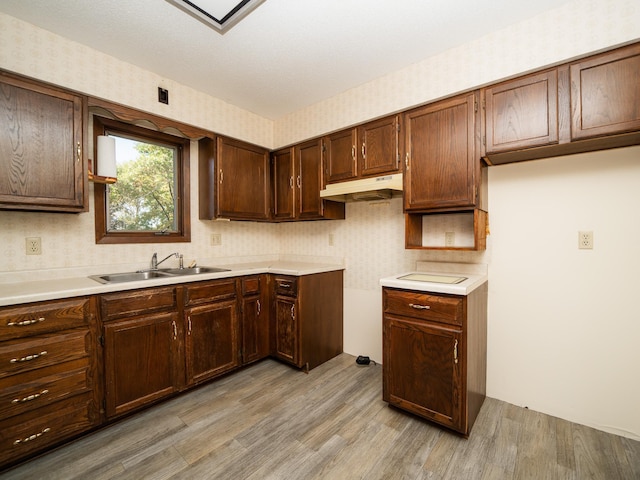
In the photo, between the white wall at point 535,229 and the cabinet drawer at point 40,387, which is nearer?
the cabinet drawer at point 40,387

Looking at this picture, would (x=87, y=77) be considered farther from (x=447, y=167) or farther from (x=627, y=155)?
(x=627, y=155)

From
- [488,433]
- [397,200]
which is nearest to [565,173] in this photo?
[397,200]

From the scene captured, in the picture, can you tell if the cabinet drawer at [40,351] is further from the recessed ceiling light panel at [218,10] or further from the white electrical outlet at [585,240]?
the white electrical outlet at [585,240]

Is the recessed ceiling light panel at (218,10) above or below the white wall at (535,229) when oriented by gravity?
above

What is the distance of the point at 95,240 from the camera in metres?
2.20

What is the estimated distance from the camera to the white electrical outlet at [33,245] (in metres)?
1.91

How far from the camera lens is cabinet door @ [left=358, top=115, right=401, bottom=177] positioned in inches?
89.7

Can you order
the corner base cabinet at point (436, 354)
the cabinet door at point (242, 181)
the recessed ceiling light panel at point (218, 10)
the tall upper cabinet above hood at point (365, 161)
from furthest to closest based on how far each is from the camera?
the cabinet door at point (242, 181)
the tall upper cabinet above hood at point (365, 161)
the corner base cabinet at point (436, 354)
the recessed ceiling light panel at point (218, 10)

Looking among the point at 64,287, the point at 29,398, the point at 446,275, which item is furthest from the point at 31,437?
the point at 446,275

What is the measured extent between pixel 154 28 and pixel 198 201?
55.4 inches

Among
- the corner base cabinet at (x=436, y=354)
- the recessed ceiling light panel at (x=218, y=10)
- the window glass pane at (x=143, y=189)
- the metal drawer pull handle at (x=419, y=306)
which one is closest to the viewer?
the recessed ceiling light panel at (x=218, y=10)

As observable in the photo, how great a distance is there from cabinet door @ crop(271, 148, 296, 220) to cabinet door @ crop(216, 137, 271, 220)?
79mm

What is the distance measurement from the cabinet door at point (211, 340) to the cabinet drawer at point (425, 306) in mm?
1313

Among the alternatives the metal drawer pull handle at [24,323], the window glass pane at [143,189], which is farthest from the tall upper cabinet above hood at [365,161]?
the metal drawer pull handle at [24,323]
